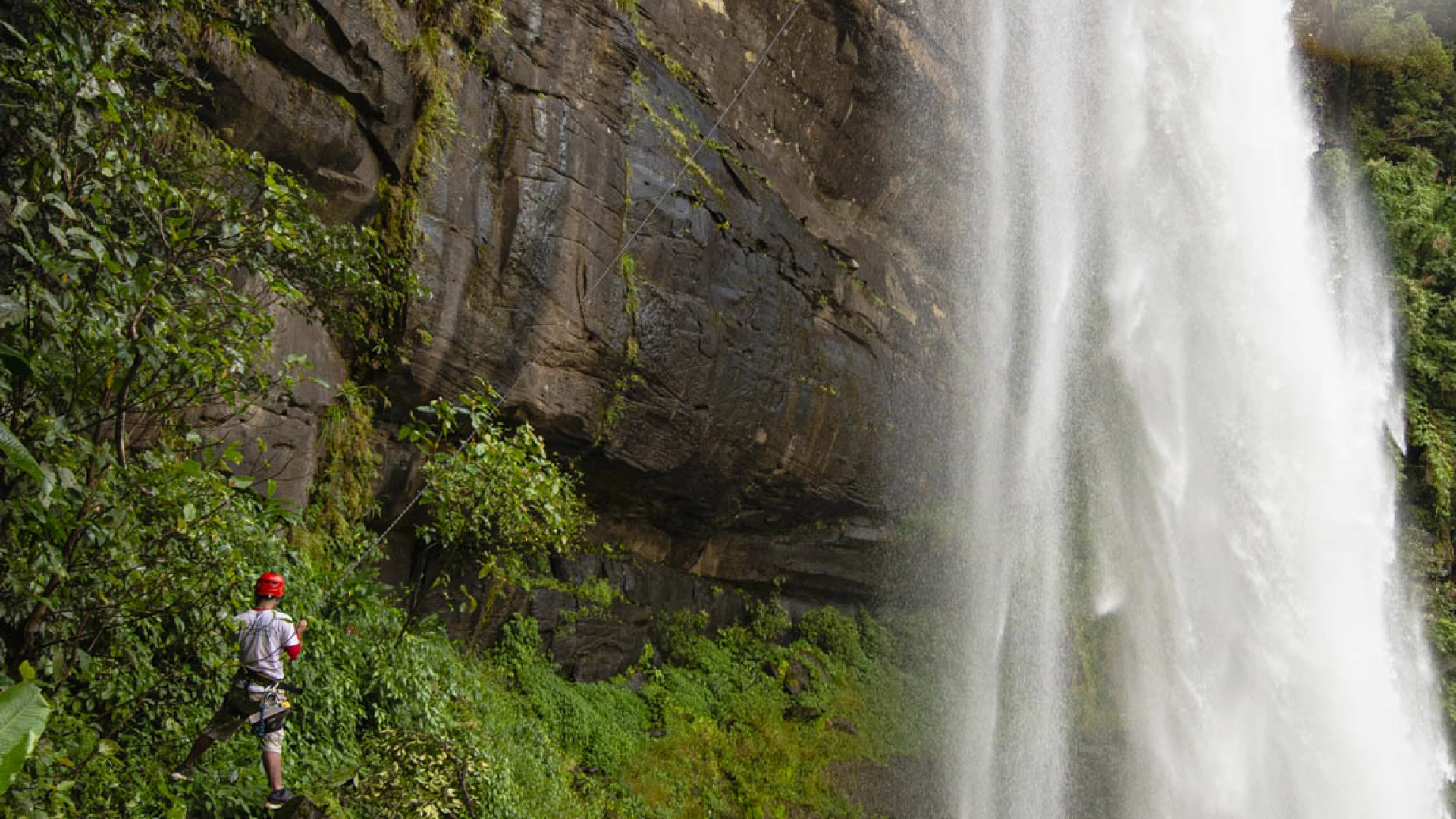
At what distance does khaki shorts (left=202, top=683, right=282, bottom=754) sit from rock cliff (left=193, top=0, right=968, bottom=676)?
335 centimetres

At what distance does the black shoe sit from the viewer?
5004 millimetres

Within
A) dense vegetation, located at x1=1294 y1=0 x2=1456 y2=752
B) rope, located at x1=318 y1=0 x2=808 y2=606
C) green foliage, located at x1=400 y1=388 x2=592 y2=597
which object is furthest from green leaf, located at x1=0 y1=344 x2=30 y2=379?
dense vegetation, located at x1=1294 y1=0 x2=1456 y2=752

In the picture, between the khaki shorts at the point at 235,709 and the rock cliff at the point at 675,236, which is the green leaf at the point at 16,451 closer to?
the khaki shorts at the point at 235,709

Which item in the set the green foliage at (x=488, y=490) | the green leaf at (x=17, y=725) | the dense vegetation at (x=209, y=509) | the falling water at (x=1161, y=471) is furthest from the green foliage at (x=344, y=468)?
the falling water at (x=1161, y=471)

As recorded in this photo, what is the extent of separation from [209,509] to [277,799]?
1.64 meters

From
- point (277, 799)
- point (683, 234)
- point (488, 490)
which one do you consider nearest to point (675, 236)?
point (683, 234)

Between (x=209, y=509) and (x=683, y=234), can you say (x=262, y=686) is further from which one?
(x=683, y=234)

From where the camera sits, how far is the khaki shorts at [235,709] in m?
4.80

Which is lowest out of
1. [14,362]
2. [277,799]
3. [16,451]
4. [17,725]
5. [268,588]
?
[277,799]

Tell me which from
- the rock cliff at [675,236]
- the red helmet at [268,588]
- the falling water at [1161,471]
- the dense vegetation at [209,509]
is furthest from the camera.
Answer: the falling water at [1161,471]

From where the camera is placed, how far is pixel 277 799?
197 inches

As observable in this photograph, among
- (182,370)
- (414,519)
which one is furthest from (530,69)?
(182,370)

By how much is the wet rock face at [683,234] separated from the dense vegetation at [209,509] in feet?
1.77

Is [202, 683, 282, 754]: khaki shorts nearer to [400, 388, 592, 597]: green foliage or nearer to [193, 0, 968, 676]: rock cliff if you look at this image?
[400, 388, 592, 597]: green foliage
